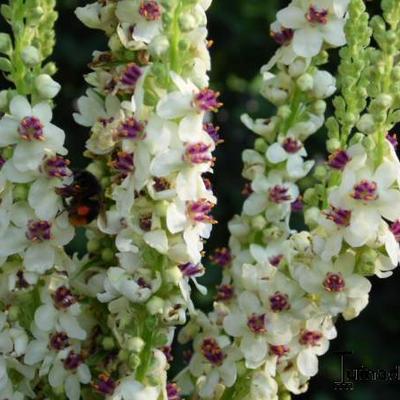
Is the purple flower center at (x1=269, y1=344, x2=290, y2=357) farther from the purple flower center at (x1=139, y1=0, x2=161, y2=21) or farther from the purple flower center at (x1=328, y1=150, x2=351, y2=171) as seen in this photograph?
the purple flower center at (x1=139, y1=0, x2=161, y2=21)

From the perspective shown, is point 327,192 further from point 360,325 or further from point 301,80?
point 360,325

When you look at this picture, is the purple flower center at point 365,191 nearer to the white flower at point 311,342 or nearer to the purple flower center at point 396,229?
the purple flower center at point 396,229

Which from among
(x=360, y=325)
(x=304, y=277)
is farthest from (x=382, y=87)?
(x=360, y=325)

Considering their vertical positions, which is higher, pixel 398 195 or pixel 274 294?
pixel 398 195

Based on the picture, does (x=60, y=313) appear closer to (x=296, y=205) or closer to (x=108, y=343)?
(x=108, y=343)

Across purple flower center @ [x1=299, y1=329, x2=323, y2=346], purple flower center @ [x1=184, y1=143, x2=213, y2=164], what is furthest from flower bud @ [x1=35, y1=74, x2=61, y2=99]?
purple flower center @ [x1=299, y1=329, x2=323, y2=346]

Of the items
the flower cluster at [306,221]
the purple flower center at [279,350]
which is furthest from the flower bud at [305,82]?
the purple flower center at [279,350]

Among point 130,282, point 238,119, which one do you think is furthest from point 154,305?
point 238,119
